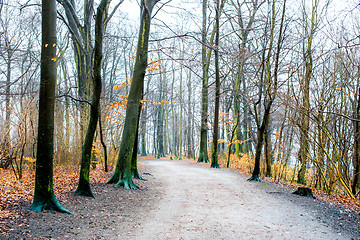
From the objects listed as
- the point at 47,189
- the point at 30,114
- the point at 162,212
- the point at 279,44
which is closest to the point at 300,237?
the point at 162,212

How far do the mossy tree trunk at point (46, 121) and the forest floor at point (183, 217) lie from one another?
312mm

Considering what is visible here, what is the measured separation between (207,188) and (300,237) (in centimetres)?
408

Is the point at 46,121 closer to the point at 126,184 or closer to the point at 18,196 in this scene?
the point at 18,196

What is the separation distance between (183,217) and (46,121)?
10.8 ft

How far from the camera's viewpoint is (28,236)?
343 cm

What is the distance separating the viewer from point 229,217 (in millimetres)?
5176

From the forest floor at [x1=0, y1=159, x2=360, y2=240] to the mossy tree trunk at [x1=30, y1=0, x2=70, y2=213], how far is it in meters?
0.31

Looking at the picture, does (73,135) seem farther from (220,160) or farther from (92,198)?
(220,160)

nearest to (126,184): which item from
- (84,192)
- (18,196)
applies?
(84,192)

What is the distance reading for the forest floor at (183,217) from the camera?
4.06m

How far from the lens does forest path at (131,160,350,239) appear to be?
427 centimetres

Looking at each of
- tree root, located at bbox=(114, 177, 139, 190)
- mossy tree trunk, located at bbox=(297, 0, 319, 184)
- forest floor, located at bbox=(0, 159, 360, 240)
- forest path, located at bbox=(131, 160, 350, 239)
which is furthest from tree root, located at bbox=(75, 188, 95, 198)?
mossy tree trunk, located at bbox=(297, 0, 319, 184)

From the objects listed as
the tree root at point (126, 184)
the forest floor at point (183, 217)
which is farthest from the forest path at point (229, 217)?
the tree root at point (126, 184)

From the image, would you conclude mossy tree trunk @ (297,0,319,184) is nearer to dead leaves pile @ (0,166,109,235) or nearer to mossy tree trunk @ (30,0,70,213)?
mossy tree trunk @ (30,0,70,213)
